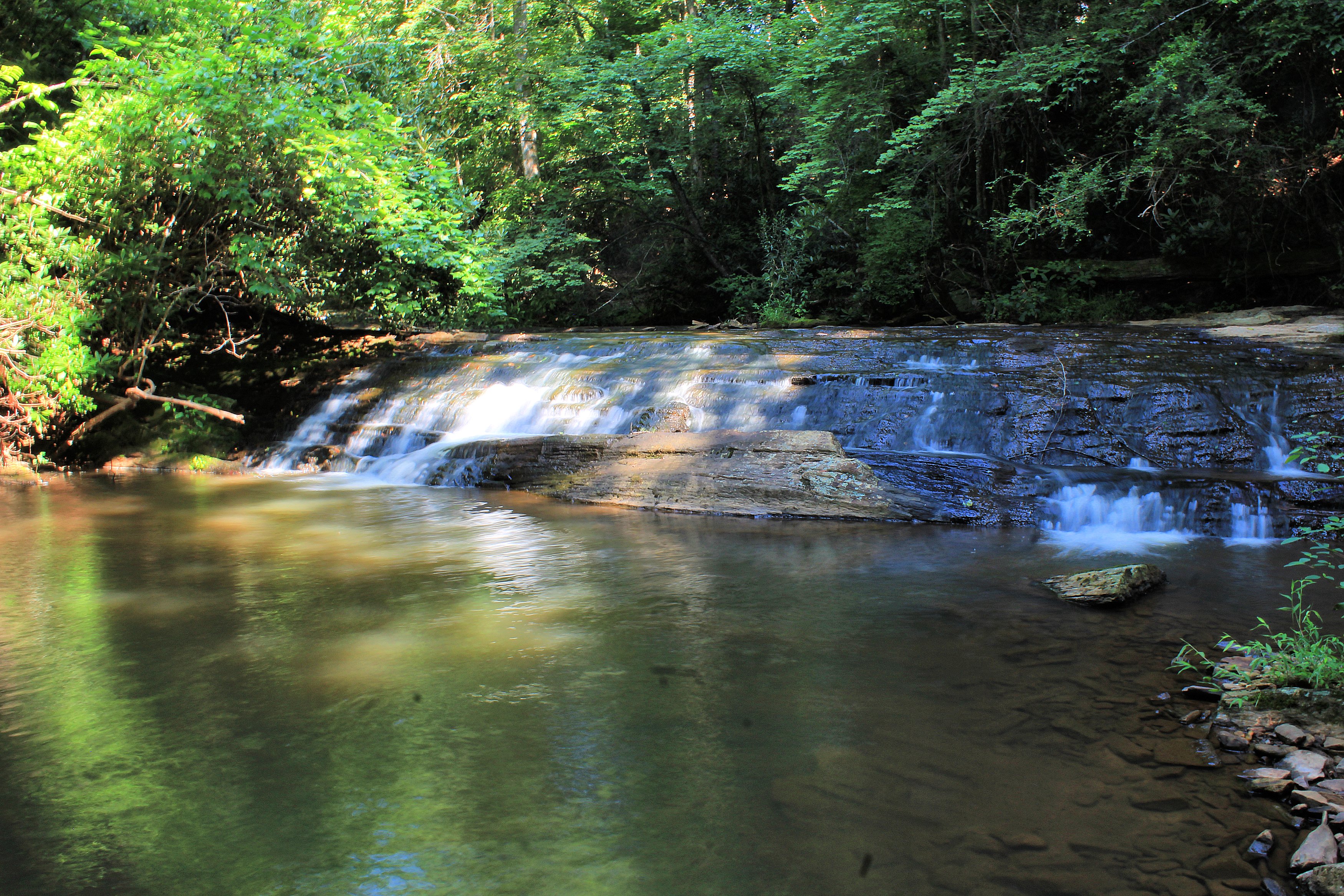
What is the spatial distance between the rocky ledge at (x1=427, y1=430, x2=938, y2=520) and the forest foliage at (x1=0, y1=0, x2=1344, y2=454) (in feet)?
14.5

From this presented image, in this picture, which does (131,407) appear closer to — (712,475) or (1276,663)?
(712,475)

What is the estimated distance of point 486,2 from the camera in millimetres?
24562

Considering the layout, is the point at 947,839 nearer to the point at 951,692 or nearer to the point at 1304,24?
the point at 951,692

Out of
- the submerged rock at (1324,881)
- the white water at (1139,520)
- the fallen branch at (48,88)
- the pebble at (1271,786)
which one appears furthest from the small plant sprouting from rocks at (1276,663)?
the fallen branch at (48,88)

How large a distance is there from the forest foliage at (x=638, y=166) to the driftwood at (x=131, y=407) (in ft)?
0.88

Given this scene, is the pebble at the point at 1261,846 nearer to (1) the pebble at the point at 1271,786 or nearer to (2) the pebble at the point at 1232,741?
(1) the pebble at the point at 1271,786

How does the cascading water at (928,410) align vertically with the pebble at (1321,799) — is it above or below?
above

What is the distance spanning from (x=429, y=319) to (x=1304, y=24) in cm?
1503

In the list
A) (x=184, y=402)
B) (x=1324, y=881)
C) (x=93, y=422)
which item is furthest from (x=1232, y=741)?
(x=93, y=422)

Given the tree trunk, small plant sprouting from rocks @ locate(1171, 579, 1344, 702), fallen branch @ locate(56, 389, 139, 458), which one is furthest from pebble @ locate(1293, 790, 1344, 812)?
the tree trunk

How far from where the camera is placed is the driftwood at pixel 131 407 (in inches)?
426

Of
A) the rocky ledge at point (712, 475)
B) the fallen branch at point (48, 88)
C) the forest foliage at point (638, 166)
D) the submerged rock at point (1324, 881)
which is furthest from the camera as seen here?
the forest foliage at point (638, 166)

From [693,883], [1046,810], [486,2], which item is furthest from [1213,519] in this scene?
[486,2]

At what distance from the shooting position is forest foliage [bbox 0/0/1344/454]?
403 inches
